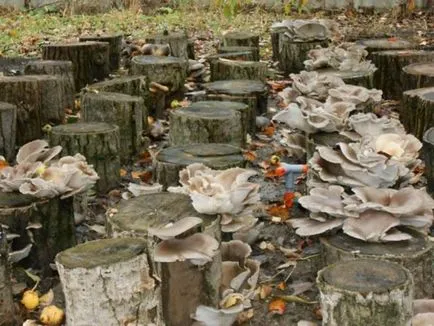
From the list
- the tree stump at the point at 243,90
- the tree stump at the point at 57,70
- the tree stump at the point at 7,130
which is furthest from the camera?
the tree stump at the point at 57,70

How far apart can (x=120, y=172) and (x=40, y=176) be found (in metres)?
1.68

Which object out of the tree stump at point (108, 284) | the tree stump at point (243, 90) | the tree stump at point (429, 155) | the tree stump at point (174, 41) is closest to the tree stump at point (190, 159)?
the tree stump at point (429, 155)

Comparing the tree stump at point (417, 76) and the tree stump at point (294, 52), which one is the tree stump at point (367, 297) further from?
the tree stump at point (294, 52)

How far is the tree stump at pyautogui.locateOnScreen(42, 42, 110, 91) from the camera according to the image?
28.4ft

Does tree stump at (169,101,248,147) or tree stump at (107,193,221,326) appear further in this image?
tree stump at (169,101,248,147)

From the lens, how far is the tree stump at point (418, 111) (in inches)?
235

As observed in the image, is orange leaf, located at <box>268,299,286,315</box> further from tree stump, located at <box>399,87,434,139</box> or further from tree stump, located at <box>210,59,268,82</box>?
tree stump, located at <box>210,59,268,82</box>

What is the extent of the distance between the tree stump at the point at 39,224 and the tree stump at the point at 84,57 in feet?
14.9

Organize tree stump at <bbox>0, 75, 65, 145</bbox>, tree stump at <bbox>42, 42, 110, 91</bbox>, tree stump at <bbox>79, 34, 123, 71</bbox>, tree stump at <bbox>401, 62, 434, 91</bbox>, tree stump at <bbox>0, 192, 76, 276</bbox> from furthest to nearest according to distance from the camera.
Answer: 1. tree stump at <bbox>79, 34, 123, 71</bbox>
2. tree stump at <bbox>42, 42, 110, 91</bbox>
3. tree stump at <bbox>401, 62, 434, 91</bbox>
4. tree stump at <bbox>0, 75, 65, 145</bbox>
5. tree stump at <bbox>0, 192, 76, 276</bbox>

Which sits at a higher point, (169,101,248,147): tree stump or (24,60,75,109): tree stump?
(24,60,75,109): tree stump

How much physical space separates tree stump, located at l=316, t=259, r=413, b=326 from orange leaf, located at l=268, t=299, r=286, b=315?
2.61 ft

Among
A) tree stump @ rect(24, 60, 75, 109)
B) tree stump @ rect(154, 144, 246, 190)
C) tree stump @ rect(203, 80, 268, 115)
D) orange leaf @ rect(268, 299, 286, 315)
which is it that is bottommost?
orange leaf @ rect(268, 299, 286, 315)

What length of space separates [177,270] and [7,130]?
282 cm

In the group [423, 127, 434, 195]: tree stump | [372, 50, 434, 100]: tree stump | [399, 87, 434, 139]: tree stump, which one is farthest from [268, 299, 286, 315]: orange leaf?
[372, 50, 434, 100]: tree stump
